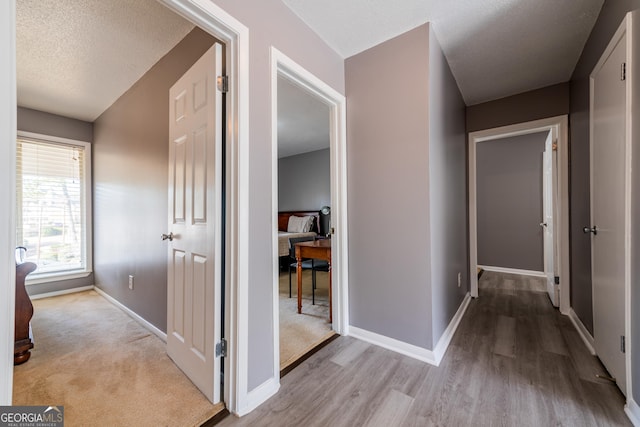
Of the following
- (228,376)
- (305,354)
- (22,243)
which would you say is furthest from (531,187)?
(22,243)

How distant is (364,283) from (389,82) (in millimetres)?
1604

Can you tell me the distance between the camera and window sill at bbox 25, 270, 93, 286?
316 cm

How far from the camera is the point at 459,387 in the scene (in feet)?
5.03

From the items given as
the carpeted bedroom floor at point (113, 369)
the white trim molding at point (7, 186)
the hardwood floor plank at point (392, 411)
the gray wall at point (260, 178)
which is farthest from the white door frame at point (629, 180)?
the white trim molding at point (7, 186)

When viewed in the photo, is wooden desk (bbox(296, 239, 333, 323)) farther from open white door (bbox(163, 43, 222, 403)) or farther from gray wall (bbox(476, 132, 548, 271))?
gray wall (bbox(476, 132, 548, 271))

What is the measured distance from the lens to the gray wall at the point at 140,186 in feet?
6.92

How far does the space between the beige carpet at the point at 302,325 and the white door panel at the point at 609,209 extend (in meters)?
1.81

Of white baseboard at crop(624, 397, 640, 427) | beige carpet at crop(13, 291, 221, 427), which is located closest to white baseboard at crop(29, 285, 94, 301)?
beige carpet at crop(13, 291, 221, 427)

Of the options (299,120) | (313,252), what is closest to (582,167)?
(313,252)

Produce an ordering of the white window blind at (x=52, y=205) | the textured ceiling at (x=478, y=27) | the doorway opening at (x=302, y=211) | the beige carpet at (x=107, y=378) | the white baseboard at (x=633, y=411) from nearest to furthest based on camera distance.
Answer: the white baseboard at (x=633, y=411) → the beige carpet at (x=107, y=378) → the textured ceiling at (x=478, y=27) → the doorway opening at (x=302, y=211) → the white window blind at (x=52, y=205)

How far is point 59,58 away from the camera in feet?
7.45

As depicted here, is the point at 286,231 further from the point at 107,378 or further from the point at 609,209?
the point at 609,209

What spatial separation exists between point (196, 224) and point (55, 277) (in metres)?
3.29

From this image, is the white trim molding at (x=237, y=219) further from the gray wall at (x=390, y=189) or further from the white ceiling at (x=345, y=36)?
the gray wall at (x=390, y=189)
